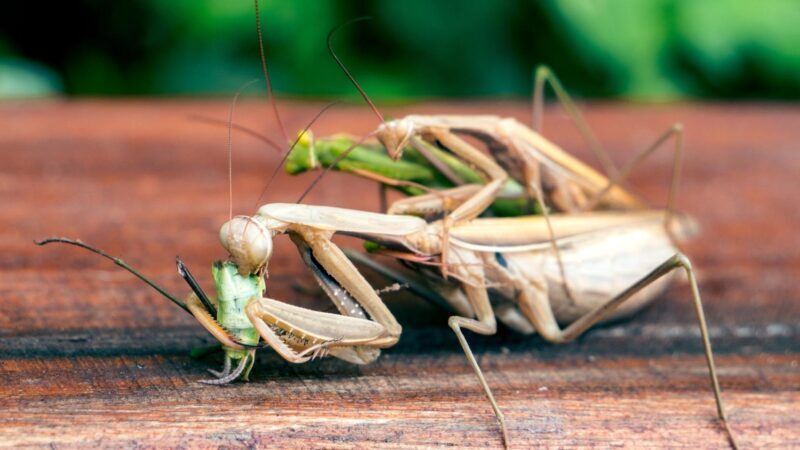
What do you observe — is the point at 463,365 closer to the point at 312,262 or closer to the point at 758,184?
the point at 312,262

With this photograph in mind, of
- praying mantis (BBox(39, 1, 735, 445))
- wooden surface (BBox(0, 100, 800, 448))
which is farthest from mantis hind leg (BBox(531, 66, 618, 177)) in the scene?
praying mantis (BBox(39, 1, 735, 445))

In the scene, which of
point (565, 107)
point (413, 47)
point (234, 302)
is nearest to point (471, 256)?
point (234, 302)

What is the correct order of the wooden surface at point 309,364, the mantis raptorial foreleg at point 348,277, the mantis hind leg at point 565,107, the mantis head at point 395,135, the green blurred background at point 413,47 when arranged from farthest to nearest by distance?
the green blurred background at point 413,47, the mantis hind leg at point 565,107, the mantis head at point 395,135, the mantis raptorial foreleg at point 348,277, the wooden surface at point 309,364

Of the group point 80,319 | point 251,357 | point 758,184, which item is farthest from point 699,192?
point 80,319

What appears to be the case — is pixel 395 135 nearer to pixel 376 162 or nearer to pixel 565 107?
pixel 376 162

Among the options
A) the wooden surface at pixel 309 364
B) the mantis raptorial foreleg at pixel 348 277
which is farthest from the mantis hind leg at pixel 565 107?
the mantis raptorial foreleg at pixel 348 277

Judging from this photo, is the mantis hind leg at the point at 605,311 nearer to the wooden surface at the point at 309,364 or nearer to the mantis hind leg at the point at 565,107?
the wooden surface at the point at 309,364

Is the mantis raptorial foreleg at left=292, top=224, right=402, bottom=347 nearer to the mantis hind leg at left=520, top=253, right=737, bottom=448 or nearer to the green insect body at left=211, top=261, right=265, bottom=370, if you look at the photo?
the green insect body at left=211, top=261, right=265, bottom=370
